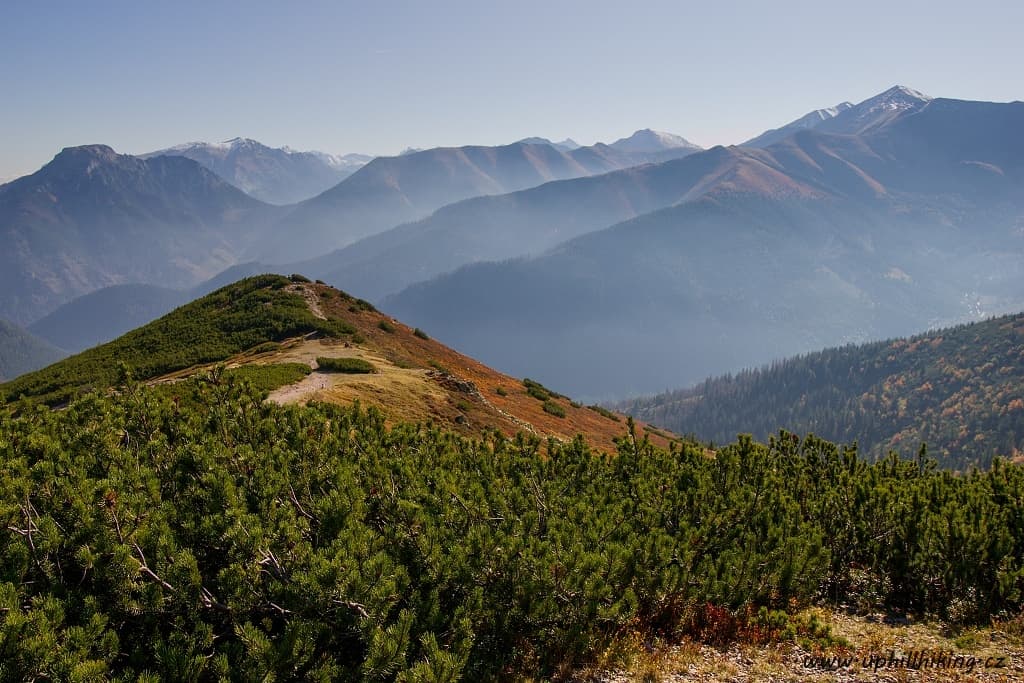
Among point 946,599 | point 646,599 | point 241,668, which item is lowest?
point 946,599

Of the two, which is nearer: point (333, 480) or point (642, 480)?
point (333, 480)

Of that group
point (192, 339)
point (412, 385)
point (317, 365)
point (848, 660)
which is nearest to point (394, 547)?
point (848, 660)

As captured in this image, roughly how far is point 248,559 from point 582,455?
1029 cm

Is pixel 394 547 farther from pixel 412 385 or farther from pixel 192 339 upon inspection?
pixel 192 339

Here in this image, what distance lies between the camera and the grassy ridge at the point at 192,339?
42594mm

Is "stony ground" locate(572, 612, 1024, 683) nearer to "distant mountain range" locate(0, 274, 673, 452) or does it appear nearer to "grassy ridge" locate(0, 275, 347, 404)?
"distant mountain range" locate(0, 274, 673, 452)

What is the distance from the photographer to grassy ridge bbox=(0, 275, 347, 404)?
140 ft

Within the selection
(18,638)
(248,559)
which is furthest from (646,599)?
(18,638)

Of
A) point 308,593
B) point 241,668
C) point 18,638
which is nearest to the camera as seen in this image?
point 18,638

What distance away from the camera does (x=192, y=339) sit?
51.5 m

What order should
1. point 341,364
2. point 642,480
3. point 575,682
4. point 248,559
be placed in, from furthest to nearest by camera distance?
point 341,364, point 642,480, point 575,682, point 248,559

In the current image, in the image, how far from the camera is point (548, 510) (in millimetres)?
12664

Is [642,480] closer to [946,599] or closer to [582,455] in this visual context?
[582,455]

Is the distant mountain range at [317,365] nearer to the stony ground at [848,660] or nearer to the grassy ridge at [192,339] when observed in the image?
the grassy ridge at [192,339]
